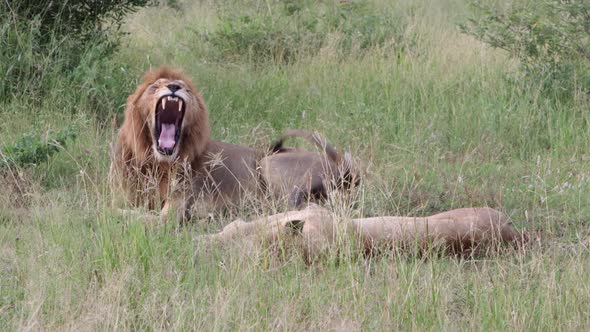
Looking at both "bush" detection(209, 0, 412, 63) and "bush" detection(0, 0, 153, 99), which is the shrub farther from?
"bush" detection(209, 0, 412, 63)

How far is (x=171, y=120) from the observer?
6.91m

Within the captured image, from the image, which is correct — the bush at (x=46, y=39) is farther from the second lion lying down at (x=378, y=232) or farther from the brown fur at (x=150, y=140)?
the second lion lying down at (x=378, y=232)

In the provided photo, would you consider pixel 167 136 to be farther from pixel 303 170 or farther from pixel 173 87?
pixel 303 170

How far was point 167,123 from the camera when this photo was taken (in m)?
6.89

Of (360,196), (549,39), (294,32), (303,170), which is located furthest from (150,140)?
(294,32)

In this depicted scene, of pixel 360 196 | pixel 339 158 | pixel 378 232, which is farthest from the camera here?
pixel 339 158

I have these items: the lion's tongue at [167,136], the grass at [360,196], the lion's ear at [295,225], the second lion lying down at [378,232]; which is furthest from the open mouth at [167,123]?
the lion's ear at [295,225]

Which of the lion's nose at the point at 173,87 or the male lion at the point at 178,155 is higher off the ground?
the lion's nose at the point at 173,87

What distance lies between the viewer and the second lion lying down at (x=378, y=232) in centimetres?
510

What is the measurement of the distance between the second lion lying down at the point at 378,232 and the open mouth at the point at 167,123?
133 centimetres

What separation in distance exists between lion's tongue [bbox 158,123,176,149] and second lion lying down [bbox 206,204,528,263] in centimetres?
132

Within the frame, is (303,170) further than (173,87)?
Yes

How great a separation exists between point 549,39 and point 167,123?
11.5ft

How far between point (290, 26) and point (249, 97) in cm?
205
